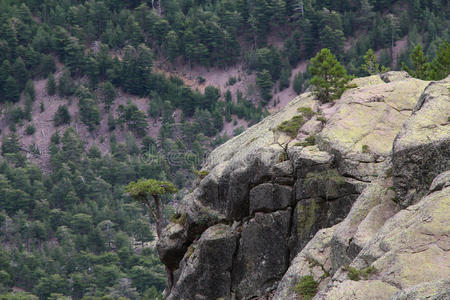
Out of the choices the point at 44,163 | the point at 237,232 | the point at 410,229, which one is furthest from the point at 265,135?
the point at 44,163

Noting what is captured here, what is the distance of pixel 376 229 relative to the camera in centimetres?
2808

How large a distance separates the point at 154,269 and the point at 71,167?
162 feet

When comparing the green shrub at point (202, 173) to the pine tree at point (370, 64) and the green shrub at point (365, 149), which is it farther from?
the pine tree at point (370, 64)

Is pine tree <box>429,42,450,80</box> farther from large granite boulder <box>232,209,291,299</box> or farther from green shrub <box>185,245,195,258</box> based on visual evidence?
green shrub <box>185,245,195,258</box>

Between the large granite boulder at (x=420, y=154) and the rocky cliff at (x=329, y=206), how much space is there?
0.14 feet

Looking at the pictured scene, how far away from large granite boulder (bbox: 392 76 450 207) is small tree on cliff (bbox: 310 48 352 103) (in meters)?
15.3

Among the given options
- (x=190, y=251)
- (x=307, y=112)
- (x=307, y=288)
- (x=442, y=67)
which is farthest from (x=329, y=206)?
(x=442, y=67)

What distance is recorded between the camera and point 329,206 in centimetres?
3794

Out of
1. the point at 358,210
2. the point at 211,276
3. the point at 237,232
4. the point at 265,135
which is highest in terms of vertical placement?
the point at 358,210

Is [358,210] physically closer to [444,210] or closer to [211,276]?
[444,210]

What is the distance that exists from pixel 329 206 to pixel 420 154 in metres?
10.3

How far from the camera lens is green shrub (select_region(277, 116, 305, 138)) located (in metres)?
42.6

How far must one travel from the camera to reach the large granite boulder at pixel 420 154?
27984 mm

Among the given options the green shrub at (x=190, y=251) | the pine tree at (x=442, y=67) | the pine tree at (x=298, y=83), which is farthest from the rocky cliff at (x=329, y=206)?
the pine tree at (x=298, y=83)
